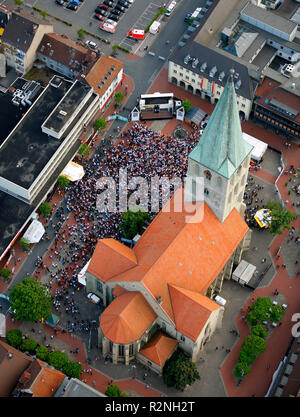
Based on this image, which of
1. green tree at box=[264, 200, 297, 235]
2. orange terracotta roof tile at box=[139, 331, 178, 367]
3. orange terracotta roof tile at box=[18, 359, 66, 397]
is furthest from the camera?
green tree at box=[264, 200, 297, 235]

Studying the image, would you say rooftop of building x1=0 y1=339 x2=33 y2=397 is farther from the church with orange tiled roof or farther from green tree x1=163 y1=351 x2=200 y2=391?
green tree x1=163 y1=351 x2=200 y2=391

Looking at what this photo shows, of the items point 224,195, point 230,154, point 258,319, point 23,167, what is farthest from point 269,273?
point 23,167

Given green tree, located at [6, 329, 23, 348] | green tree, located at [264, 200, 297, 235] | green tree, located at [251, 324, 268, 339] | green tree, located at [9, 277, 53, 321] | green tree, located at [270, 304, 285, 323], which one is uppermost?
green tree, located at [264, 200, 297, 235]

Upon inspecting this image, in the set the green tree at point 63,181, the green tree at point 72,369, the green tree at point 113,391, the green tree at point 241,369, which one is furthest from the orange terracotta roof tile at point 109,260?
the green tree at point 241,369

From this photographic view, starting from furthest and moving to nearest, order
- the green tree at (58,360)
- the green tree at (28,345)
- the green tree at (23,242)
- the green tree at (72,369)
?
the green tree at (23,242) < the green tree at (28,345) < the green tree at (58,360) < the green tree at (72,369)

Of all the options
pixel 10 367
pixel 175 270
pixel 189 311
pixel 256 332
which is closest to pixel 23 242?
pixel 10 367

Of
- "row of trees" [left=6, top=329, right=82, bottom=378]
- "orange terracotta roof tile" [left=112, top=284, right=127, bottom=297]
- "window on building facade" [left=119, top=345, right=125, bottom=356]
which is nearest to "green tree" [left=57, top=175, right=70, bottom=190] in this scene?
"orange terracotta roof tile" [left=112, top=284, right=127, bottom=297]

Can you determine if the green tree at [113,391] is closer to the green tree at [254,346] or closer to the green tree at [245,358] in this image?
the green tree at [245,358]
